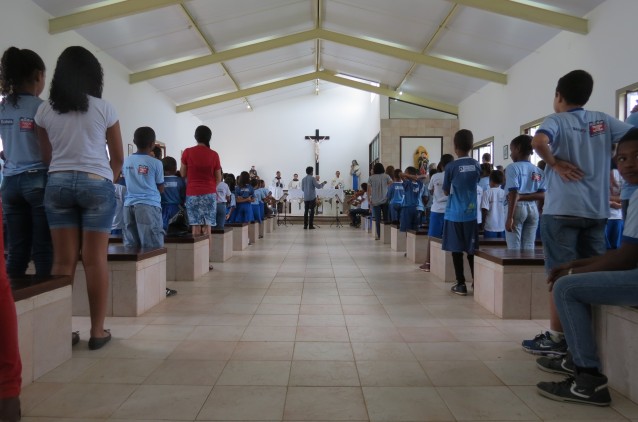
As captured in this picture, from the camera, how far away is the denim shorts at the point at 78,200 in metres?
2.51

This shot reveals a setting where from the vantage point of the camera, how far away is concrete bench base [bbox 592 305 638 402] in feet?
6.67

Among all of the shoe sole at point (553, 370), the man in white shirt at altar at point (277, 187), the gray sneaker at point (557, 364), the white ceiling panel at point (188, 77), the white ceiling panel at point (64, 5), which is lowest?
the shoe sole at point (553, 370)

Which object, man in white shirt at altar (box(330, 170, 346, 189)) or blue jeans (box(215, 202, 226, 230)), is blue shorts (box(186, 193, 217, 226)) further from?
man in white shirt at altar (box(330, 170, 346, 189))

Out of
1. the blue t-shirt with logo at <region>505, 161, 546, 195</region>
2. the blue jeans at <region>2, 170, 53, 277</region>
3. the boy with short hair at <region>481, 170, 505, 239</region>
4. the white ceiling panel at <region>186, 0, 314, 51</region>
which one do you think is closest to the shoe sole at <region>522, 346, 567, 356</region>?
the blue t-shirt with logo at <region>505, 161, 546, 195</region>

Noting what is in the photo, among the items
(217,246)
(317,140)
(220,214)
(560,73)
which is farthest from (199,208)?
(317,140)

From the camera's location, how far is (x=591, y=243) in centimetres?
249

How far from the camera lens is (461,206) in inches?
174

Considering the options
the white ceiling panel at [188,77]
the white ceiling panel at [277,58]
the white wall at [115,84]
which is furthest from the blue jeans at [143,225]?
the white ceiling panel at [277,58]

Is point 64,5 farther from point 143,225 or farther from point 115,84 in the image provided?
point 143,225

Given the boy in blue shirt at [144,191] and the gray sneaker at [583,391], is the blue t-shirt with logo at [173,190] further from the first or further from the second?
the gray sneaker at [583,391]

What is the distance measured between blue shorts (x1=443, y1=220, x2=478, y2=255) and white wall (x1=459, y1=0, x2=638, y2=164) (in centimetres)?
352

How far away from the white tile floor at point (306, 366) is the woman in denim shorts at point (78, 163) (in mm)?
600

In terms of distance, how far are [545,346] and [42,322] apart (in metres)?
2.65

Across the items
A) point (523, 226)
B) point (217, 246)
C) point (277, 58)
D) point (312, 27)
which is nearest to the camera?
point (523, 226)
